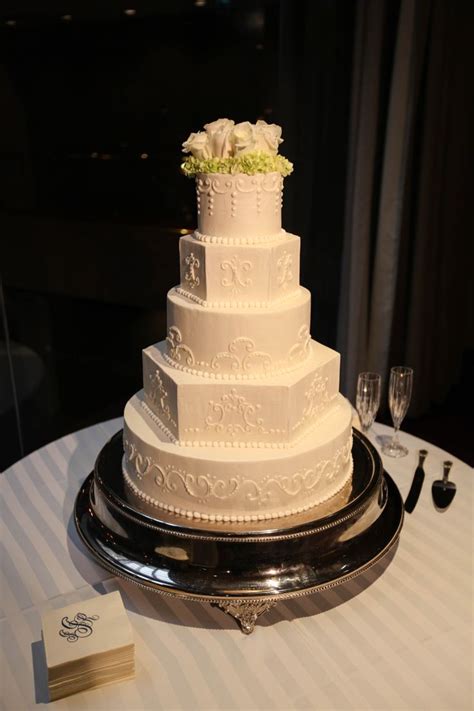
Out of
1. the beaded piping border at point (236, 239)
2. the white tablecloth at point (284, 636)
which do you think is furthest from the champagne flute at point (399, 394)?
the beaded piping border at point (236, 239)

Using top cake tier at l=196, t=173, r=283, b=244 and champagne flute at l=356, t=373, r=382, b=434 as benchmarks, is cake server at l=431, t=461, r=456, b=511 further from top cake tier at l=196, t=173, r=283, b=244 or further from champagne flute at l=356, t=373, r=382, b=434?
top cake tier at l=196, t=173, r=283, b=244

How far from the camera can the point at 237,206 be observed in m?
1.79

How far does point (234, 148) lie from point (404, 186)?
208 centimetres

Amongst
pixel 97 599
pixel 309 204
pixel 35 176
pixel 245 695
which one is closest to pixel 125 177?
pixel 35 176

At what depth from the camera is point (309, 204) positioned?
12.2 ft

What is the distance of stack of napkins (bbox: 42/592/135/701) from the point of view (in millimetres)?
1458

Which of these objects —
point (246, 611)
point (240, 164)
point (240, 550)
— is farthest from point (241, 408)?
point (240, 164)

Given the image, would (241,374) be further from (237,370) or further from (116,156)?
(116,156)

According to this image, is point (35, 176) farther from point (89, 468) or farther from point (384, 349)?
point (384, 349)

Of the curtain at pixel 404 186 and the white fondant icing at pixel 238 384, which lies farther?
the curtain at pixel 404 186

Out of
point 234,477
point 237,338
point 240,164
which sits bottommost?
point 234,477

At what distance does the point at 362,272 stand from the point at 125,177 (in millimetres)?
1430

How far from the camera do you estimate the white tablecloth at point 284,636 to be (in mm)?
1478

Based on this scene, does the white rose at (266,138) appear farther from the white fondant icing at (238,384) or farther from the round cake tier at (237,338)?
the round cake tier at (237,338)
